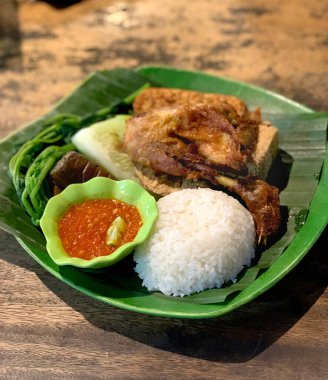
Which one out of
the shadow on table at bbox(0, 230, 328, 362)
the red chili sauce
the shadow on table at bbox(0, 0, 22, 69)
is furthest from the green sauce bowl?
the shadow on table at bbox(0, 0, 22, 69)

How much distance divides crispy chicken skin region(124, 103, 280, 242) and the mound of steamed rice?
137 mm

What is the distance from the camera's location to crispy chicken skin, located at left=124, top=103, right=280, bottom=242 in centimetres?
301

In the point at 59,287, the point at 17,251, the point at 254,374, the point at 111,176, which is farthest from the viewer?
the point at 111,176

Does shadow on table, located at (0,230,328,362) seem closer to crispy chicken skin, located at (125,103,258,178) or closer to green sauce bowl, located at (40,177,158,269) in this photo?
green sauce bowl, located at (40,177,158,269)

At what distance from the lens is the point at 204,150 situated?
123 inches

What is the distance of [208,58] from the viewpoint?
505 cm

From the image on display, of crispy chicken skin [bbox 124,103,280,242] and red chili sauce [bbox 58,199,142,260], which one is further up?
crispy chicken skin [bbox 124,103,280,242]

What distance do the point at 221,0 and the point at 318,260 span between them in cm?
400

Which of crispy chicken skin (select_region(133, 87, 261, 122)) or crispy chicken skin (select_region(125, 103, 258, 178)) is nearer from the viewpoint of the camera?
crispy chicken skin (select_region(125, 103, 258, 178))

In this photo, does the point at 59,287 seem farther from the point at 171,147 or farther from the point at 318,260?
the point at 318,260

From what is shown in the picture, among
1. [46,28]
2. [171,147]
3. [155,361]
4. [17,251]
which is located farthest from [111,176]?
[46,28]

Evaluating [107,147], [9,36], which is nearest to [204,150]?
[107,147]

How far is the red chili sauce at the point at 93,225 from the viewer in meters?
2.68

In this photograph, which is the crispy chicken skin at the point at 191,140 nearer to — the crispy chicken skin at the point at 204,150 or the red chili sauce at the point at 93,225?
the crispy chicken skin at the point at 204,150
